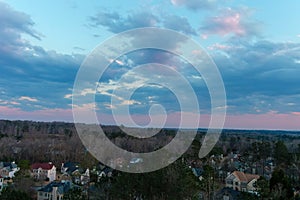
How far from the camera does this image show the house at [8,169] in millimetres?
28070

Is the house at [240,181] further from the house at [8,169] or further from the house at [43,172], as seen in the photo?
the house at [8,169]

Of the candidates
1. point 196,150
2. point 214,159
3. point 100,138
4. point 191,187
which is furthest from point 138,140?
point 191,187

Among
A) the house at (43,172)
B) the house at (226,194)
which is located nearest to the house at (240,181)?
the house at (226,194)

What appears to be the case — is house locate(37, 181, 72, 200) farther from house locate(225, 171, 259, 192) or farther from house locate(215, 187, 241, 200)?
house locate(225, 171, 259, 192)

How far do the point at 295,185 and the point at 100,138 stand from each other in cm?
1372

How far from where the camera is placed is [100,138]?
64.8 feet

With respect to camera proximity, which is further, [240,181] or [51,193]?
[240,181]

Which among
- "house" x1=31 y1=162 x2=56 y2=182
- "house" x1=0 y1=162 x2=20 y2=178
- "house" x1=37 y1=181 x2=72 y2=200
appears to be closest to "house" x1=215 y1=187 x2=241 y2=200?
"house" x1=37 y1=181 x2=72 y2=200

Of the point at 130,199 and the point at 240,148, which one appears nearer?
the point at 130,199

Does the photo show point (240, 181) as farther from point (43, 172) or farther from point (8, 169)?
point (8, 169)

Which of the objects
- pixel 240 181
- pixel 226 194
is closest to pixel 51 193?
pixel 226 194

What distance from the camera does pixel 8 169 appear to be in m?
29.9

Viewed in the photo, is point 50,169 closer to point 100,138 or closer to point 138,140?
point 138,140

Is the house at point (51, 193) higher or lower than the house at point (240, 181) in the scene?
lower
